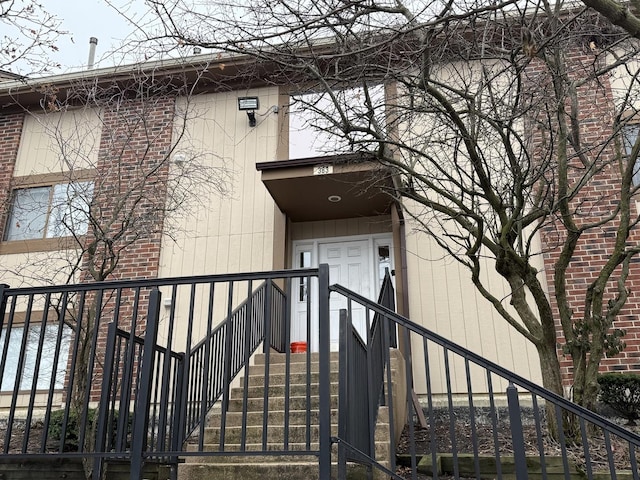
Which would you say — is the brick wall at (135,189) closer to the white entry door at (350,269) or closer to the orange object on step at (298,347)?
the orange object on step at (298,347)

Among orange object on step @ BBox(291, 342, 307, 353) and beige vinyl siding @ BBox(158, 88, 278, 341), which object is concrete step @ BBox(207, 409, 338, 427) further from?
beige vinyl siding @ BBox(158, 88, 278, 341)

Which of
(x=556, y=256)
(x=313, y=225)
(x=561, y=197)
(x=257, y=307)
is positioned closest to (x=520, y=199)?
(x=561, y=197)

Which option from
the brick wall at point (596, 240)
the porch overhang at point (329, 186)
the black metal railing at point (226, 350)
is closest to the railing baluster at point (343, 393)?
the black metal railing at point (226, 350)

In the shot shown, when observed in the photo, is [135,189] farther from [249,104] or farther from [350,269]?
[350,269]

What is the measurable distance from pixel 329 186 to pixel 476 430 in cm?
361

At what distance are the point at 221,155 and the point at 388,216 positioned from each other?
2.94 metres

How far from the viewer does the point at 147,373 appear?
333 centimetres

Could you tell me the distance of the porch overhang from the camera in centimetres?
734

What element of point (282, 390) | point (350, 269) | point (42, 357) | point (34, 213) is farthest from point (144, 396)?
point (34, 213)

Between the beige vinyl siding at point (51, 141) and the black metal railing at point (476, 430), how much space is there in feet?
20.4

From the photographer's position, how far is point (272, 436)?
488 centimetres

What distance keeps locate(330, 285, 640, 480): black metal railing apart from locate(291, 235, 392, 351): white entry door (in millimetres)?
1153

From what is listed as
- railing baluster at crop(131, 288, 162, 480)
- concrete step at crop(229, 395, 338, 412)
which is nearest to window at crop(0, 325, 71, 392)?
concrete step at crop(229, 395, 338, 412)

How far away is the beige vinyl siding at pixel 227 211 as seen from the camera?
8.61m
